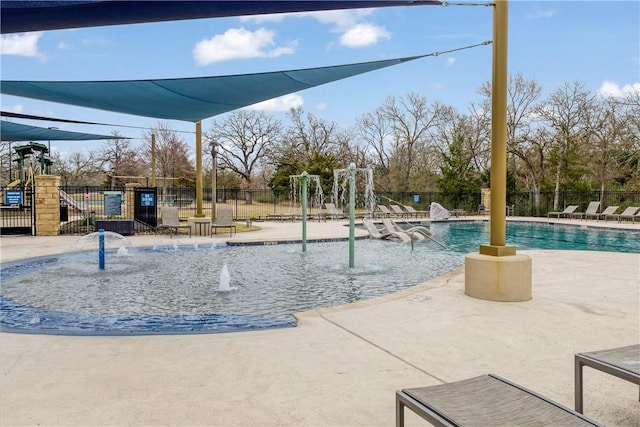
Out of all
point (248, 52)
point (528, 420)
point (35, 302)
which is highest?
point (248, 52)

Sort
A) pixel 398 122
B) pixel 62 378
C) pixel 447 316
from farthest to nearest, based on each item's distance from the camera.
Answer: pixel 398 122
pixel 447 316
pixel 62 378

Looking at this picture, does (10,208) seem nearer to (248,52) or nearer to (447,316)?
(248,52)

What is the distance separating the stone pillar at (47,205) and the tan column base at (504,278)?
12.4m

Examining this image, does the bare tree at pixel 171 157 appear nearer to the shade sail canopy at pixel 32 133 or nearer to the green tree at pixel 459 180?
the shade sail canopy at pixel 32 133

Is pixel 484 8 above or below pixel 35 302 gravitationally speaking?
above

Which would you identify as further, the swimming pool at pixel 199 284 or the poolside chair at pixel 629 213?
the poolside chair at pixel 629 213

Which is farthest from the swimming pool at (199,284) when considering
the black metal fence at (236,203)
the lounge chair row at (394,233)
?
the black metal fence at (236,203)

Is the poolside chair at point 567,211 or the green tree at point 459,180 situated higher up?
the green tree at point 459,180

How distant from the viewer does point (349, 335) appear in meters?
3.71

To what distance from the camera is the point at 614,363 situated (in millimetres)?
2066

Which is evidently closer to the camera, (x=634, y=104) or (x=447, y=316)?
(x=447, y=316)

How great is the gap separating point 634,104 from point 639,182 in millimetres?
3847

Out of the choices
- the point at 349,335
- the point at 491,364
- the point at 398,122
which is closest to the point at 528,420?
the point at 491,364

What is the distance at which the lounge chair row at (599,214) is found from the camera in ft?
59.5
